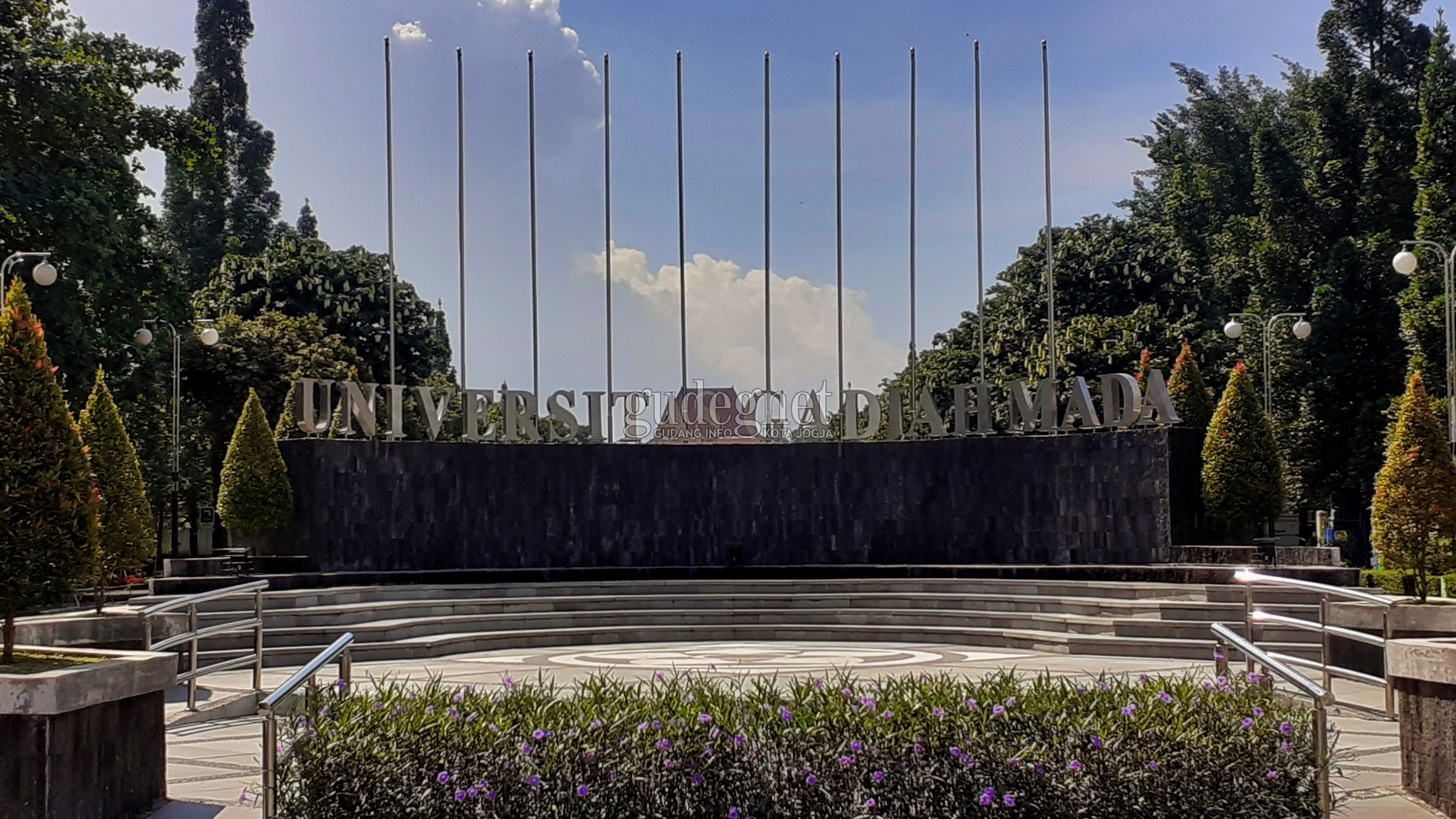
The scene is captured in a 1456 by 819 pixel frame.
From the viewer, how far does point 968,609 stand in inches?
830

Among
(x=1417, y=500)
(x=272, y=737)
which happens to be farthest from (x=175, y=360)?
(x=272, y=737)

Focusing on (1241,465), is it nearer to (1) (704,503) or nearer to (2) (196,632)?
(1) (704,503)

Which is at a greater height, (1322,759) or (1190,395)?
(1190,395)

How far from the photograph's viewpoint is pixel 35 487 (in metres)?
8.07

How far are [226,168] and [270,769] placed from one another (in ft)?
220

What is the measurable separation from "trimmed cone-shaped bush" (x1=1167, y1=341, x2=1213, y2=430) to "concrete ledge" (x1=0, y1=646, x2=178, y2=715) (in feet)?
61.8

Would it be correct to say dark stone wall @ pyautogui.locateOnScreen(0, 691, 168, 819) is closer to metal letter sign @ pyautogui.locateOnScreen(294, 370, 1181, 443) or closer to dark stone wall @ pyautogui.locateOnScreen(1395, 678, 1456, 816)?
dark stone wall @ pyautogui.locateOnScreen(1395, 678, 1456, 816)

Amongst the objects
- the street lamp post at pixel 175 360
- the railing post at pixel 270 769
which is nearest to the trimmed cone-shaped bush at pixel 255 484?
the street lamp post at pixel 175 360

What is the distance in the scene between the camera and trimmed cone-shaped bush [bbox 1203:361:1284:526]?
22422 millimetres

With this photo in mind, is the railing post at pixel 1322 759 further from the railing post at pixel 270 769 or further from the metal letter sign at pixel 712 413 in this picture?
the metal letter sign at pixel 712 413

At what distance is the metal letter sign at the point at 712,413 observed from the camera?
79.1ft

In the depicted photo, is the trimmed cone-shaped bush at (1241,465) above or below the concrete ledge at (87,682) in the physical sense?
above

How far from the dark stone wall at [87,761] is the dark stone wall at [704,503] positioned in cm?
1617

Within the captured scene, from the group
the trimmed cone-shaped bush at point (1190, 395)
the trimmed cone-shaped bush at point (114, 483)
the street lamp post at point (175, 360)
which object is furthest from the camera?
the street lamp post at point (175, 360)
